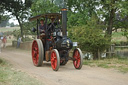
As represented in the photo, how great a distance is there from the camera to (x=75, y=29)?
41.2 ft

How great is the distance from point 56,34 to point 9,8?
56.5ft

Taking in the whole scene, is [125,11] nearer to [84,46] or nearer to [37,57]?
[84,46]

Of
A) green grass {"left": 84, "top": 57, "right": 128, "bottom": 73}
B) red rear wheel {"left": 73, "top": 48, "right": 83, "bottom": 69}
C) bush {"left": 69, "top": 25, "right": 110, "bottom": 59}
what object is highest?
bush {"left": 69, "top": 25, "right": 110, "bottom": 59}

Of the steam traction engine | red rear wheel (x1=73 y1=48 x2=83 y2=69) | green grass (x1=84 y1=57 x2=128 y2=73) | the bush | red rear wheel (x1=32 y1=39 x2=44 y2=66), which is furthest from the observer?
the bush

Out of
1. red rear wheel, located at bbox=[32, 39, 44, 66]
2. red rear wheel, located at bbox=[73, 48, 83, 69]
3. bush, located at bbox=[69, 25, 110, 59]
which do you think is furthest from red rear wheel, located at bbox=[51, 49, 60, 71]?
bush, located at bbox=[69, 25, 110, 59]

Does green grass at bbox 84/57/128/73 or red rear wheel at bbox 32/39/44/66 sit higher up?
red rear wheel at bbox 32/39/44/66

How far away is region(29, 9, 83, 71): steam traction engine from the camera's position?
8.70 m

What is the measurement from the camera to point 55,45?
9.16 meters

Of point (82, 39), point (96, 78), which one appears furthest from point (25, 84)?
point (82, 39)

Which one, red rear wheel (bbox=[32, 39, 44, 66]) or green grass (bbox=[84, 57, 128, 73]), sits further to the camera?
red rear wheel (bbox=[32, 39, 44, 66])

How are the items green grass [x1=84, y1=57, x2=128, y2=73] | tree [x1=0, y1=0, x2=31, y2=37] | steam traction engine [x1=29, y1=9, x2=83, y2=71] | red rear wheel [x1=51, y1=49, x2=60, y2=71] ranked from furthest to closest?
tree [x1=0, y1=0, x2=31, y2=37] → green grass [x1=84, y1=57, x2=128, y2=73] → steam traction engine [x1=29, y1=9, x2=83, y2=71] → red rear wheel [x1=51, y1=49, x2=60, y2=71]

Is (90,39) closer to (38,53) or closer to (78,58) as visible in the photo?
(78,58)

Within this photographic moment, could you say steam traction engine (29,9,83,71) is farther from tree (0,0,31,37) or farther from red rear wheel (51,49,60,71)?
tree (0,0,31,37)

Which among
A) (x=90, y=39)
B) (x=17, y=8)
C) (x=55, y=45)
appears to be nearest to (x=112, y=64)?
(x=90, y=39)
